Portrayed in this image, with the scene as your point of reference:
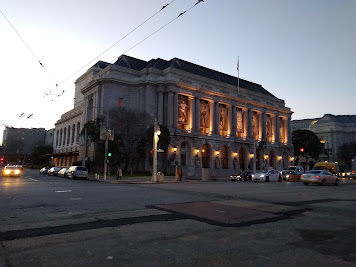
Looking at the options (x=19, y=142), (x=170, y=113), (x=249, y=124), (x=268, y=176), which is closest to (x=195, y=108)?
(x=170, y=113)

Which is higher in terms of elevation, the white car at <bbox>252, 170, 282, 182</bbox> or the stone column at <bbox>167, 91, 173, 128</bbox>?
the stone column at <bbox>167, 91, 173, 128</bbox>

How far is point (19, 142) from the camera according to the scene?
417 ft

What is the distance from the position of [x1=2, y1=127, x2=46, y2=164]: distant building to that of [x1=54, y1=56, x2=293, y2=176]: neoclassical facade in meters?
59.3

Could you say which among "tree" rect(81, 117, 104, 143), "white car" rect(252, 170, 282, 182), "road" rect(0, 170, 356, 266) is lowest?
"road" rect(0, 170, 356, 266)

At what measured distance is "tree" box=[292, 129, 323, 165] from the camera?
8394 centimetres

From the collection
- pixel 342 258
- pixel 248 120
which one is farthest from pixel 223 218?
pixel 248 120

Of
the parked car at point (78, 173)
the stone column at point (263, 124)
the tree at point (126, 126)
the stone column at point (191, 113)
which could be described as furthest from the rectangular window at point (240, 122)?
the parked car at point (78, 173)

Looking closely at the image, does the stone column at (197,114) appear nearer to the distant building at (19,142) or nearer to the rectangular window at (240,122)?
the rectangular window at (240,122)

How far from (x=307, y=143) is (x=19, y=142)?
382 feet

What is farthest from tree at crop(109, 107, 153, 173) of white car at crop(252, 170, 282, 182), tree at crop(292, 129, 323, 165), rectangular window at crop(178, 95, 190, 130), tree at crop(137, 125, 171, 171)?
tree at crop(292, 129, 323, 165)

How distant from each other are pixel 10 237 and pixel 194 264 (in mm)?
4069

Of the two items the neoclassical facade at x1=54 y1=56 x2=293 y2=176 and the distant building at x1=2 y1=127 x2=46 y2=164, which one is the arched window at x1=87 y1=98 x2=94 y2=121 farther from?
the distant building at x1=2 y1=127 x2=46 y2=164

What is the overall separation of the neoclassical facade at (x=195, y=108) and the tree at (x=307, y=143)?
20.1ft

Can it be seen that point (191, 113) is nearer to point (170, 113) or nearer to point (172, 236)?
point (170, 113)
